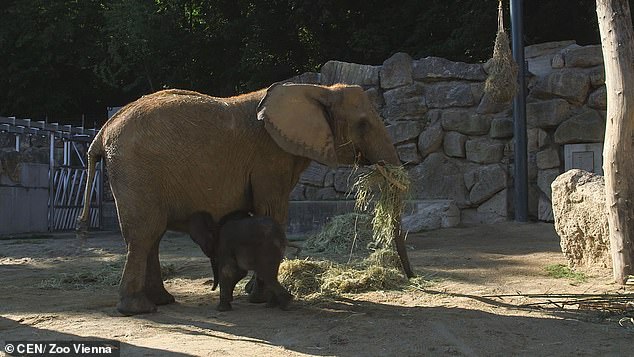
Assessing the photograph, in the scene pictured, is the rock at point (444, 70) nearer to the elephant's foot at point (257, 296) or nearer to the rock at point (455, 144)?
the rock at point (455, 144)

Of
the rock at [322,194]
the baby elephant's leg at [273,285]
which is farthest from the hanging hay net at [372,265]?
the rock at [322,194]

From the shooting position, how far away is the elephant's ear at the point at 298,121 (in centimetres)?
735

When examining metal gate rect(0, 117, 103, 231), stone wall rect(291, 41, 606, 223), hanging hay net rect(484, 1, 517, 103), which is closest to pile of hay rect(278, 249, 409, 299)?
hanging hay net rect(484, 1, 517, 103)

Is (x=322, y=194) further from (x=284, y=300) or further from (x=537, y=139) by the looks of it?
(x=284, y=300)

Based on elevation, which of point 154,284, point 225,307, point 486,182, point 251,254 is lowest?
point 225,307

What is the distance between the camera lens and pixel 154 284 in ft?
24.7

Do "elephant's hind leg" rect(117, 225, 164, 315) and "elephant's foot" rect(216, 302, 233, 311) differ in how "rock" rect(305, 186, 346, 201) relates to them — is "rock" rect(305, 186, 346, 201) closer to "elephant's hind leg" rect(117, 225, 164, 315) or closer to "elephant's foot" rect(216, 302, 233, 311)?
"elephant's foot" rect(216, 302, 233, 311)

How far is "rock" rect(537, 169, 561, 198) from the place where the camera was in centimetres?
1518

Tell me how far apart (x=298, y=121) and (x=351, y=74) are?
32.1 ft

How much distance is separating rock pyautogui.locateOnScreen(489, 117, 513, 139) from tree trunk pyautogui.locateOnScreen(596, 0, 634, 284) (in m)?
7.23

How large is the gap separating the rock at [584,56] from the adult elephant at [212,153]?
29.0 ft

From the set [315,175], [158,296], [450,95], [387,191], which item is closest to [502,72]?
[450,95]

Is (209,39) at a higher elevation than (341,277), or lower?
higher

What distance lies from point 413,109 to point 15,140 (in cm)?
997
